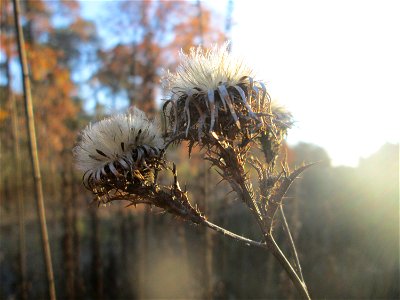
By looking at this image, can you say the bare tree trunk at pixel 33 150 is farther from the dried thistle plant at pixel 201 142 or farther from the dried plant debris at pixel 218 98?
the dried plant debris at pixel 218 98

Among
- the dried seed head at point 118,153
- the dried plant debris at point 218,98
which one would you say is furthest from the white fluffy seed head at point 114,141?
the dried plant debris at point 218,98

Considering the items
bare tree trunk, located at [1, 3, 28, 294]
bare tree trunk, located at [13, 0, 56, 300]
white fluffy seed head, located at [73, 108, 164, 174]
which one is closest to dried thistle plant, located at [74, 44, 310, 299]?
white fluffy seed head, located at [73, 108, 164, 174]

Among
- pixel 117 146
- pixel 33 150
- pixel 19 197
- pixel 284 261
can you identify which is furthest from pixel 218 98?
pixel 19 197

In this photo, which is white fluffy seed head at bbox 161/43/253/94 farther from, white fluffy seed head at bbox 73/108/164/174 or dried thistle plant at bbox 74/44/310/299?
white fluffy seed head at bbox 73/108/164/174

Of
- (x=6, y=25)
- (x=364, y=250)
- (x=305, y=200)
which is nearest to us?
(x=364, y=250)

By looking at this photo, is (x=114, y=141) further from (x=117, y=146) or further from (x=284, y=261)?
(x=284, y=261)

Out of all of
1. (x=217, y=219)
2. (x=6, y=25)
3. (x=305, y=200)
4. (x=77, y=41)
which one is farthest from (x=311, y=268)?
(x=77, y=41)

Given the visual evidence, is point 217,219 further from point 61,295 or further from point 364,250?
point 61,295
